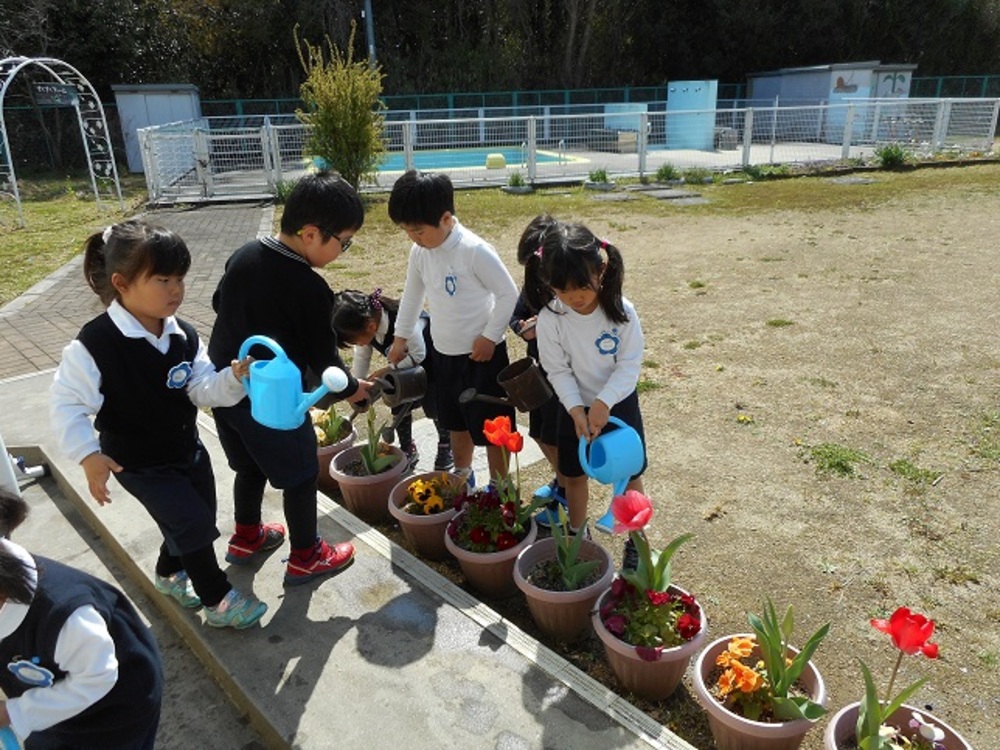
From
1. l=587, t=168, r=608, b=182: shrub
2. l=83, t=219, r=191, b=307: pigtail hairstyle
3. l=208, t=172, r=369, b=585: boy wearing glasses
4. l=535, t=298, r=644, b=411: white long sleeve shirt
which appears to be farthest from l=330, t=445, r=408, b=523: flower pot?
l=587, t=168, r=608, b=182: shrub

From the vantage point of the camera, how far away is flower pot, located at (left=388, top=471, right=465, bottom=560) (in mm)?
2619

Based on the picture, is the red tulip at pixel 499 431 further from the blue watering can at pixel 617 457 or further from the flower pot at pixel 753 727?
the flower pot at pixel 753 727

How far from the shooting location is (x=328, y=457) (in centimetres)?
319

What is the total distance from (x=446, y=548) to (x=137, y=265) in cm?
145

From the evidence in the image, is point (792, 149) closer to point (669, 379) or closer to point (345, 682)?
point (669, 379)

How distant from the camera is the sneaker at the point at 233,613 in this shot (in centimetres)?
220

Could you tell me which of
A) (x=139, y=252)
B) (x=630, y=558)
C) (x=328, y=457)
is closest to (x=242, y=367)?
(x=139, y=252)

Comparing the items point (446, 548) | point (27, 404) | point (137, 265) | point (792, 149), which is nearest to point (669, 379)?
point (446, 548)

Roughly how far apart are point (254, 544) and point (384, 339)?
1.00 m

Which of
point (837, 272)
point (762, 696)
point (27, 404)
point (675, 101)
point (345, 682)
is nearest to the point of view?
point (762, 696)

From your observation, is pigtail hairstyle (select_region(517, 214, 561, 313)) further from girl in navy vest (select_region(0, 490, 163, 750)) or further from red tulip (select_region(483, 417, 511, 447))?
girl in navy vest (select_region(0, 490, 163, 750))

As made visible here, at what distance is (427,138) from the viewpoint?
13617mm

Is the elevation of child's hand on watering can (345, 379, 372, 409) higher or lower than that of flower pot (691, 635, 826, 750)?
higher

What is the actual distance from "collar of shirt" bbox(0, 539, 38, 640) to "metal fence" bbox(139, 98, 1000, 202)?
1149 cm
